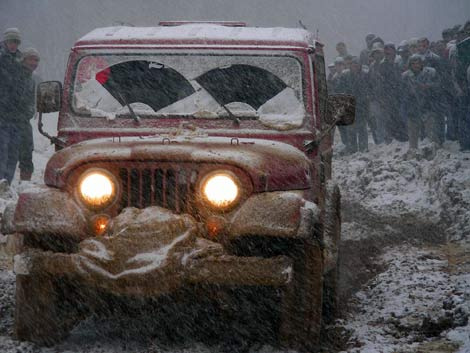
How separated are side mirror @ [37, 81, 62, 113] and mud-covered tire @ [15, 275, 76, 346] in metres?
1.60

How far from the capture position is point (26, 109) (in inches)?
398

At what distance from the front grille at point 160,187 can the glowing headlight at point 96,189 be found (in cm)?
9

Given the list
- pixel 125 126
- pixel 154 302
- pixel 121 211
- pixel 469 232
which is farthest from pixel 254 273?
pixel 469 232

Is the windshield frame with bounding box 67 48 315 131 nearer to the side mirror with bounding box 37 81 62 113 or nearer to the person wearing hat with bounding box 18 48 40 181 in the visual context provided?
the side mirror with bounding box 37 81 62 113

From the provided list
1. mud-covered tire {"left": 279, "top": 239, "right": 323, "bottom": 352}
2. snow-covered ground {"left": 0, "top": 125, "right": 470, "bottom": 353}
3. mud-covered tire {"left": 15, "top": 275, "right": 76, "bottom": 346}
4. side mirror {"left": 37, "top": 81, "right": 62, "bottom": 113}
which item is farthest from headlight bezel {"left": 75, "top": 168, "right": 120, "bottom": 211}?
side mirror {"left": 37, "top": 81, "right": 62, "bottom": 113}

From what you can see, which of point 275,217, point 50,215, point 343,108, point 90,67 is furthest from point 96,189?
point 343,108

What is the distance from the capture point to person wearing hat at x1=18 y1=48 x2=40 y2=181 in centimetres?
1007

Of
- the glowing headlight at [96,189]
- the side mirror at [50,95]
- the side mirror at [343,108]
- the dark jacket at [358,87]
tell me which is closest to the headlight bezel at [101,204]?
the glowing headlight at [96,189]

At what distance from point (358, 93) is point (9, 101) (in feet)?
23.7

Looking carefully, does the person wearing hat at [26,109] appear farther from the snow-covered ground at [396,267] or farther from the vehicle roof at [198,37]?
the vehicle roof at [198,37]

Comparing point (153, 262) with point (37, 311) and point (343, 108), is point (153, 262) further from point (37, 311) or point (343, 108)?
point (343, 108)

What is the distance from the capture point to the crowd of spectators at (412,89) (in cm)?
1138

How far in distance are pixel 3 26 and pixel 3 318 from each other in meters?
20.0

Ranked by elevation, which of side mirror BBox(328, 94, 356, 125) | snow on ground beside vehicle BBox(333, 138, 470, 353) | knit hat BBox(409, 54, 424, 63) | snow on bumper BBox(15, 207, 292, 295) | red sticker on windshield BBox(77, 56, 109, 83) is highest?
knit hat BBox(409, 54, 424, 63)
